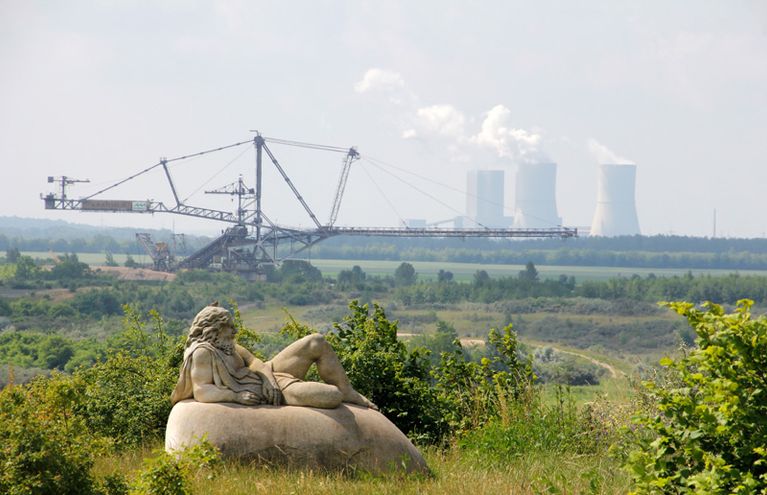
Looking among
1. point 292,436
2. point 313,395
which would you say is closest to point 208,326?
point 313,395

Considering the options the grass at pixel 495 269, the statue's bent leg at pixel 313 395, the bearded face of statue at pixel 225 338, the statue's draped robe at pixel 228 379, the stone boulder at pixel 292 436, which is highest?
the bearded face of statue at pixel 225 338

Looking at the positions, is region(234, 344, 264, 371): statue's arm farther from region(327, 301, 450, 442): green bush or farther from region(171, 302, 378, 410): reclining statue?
region(327, 301, 450, 442): green bush

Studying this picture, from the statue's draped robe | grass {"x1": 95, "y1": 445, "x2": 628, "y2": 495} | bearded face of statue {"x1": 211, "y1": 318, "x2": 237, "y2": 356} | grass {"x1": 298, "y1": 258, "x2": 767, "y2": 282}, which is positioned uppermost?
bearded face of statue {"x1": 211, "y1": 318, "x2": 237, "y2": 356}

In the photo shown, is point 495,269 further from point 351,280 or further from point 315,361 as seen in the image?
point 315,361

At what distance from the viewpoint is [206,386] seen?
356 inches

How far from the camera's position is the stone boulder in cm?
877

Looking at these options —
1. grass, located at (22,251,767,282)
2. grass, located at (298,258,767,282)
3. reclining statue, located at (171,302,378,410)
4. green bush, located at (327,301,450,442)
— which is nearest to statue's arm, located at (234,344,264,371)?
reclining statue, located at (171,302,378,410)

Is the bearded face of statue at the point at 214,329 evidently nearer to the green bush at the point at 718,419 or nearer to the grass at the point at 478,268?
the green bush at the point at 718,419

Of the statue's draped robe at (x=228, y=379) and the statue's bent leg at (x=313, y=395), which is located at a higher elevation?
the statue's draped robe at (x=228, y=379)

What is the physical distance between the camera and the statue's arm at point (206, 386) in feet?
29.6

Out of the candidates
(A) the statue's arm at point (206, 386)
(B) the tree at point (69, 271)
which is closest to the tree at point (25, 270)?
(B) the tree at point (69, 271)

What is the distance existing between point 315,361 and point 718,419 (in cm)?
428

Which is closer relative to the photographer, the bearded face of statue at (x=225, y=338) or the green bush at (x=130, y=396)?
the bearded face of statue at (x=225, y=338)

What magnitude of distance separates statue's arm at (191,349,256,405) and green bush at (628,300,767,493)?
371cm
